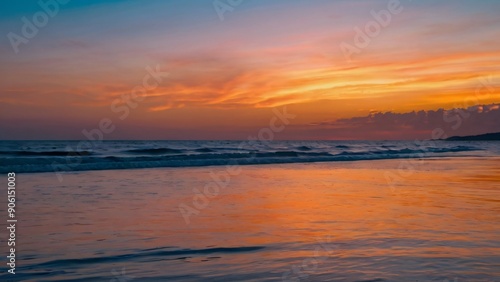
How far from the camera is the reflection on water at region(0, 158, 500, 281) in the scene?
5.83m

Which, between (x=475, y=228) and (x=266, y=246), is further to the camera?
(x=475, y=228)

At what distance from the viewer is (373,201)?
38.7 feet

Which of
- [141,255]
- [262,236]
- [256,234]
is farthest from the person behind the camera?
[256,234]

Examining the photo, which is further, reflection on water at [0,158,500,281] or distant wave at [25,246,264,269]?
distant wave at [25,246,264,269]

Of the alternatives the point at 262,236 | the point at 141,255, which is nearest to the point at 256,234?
the point at 262,236

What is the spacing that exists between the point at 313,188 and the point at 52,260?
9.71 m

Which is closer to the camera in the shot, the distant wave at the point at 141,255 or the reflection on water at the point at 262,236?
the reflection on water at the point at 262,236

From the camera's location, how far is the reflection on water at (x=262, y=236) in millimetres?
5828

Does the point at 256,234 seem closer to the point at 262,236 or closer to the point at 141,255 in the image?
the point at 262,236

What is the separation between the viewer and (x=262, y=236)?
7824mm

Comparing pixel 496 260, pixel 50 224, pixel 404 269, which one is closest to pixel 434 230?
pixel 496 260

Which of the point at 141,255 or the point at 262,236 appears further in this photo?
the point at 262,236

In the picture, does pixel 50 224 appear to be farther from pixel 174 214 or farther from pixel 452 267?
pixel 452 267

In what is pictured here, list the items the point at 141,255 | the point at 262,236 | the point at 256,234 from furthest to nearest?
1. the point at 256,234
2. the point at 262,236
3. the point at 141,255
